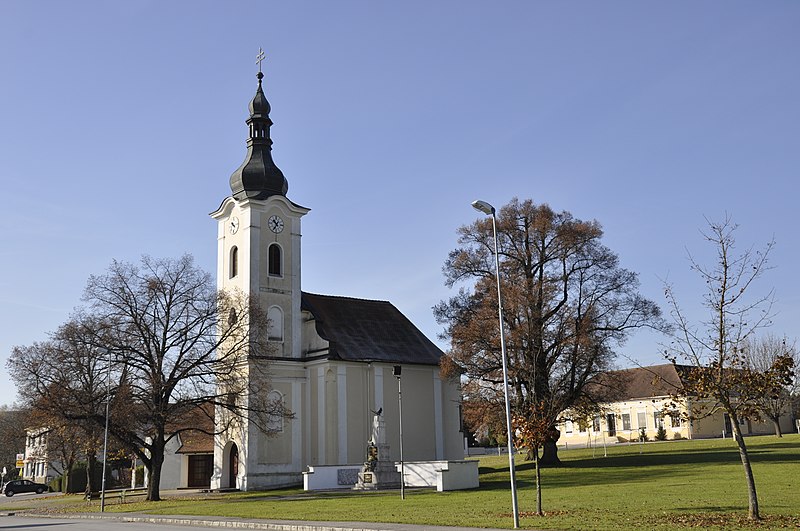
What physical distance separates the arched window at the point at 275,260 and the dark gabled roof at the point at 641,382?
814 inches

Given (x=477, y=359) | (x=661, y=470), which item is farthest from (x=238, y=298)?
(x=661, y=470)

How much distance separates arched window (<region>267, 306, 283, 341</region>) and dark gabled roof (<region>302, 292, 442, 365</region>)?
6.99ft

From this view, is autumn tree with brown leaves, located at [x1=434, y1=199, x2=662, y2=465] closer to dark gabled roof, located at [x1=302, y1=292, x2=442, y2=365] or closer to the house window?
dark gabled roof, located at [x1=302, y1=292, x2=442, y2=365]

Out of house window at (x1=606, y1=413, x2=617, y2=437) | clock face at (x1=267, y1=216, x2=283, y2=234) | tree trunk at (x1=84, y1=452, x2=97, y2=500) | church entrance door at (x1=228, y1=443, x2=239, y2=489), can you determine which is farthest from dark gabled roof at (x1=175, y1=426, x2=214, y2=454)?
house window at (x1=606, y1=413, x2=617, y2=437)

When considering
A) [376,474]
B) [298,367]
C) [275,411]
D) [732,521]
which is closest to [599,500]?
[732,521]

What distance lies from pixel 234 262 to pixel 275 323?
4887 millimetres

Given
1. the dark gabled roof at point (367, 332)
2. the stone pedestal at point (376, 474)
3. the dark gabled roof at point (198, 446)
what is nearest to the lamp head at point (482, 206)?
the stone pedestal at point (376, 474)

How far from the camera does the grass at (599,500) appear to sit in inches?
803

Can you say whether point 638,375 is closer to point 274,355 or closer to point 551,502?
point 274,355

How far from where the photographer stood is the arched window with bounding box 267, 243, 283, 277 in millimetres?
51519

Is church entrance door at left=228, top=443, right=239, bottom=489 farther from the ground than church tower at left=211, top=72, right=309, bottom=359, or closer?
closer

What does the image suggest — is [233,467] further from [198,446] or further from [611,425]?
[611,425]

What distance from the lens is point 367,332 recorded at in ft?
181

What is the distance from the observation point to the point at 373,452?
4303 centimetres
